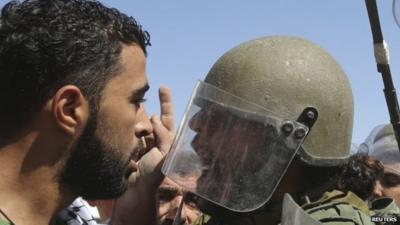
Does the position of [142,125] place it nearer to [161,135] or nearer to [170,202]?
[161,135]

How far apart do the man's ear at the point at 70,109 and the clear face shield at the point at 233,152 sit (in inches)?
27.8

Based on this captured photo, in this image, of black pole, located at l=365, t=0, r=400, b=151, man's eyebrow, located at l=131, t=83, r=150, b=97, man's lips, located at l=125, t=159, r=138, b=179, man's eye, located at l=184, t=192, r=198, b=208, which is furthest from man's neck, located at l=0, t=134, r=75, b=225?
black pole, located at l=365, t=0, r=400, b=151

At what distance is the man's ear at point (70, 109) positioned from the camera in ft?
6.30

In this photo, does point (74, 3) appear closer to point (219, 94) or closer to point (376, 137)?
point (219, 94)

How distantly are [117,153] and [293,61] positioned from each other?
1.00m

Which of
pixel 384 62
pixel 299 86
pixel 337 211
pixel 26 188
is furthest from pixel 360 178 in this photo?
pixel 26 188

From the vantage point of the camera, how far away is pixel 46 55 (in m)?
1.91

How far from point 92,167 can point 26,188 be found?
0.20m

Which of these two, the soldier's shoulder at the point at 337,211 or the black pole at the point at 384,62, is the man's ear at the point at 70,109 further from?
the black pole at the point at 384,62

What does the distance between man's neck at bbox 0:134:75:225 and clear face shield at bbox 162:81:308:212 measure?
728mm

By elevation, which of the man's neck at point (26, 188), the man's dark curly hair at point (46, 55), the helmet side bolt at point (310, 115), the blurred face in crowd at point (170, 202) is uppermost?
the man's dark curly hair at point (46, 55)

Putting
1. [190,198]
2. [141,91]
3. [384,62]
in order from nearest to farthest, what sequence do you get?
[141,91] → [384,62] → [190,198]

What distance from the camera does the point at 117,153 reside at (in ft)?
6.72

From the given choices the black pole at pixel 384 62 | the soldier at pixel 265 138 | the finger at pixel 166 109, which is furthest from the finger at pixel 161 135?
the black pole at pixel 384 62
